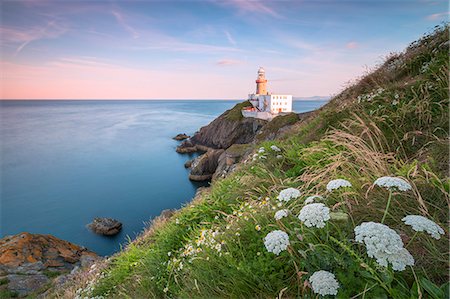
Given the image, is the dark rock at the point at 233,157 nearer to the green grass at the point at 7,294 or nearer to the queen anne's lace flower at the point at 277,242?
the green grass at the point at 7,294

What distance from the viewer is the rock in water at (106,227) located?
23531 mm

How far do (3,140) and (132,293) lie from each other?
265 ft

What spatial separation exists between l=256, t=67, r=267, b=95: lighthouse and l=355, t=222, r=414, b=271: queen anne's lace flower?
72.1m

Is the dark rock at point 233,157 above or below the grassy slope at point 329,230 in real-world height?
below

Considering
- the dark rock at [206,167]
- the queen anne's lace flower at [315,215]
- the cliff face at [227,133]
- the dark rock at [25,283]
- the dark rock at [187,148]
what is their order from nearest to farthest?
the queen anne's lace flower at [315,215] < the dark rock at [25,283] < the dark rock at [206,167] < the cliff face at [227,133] < the dark rock at [187,148]

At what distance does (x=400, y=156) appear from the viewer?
4.92 meters

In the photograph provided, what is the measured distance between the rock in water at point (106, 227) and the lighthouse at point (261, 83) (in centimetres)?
5645

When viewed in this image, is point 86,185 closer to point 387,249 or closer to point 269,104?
point 387,249

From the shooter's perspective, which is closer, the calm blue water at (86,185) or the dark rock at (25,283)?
the dark rock at (25,283)

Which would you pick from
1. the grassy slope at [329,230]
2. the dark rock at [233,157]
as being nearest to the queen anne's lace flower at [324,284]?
the grassy slope at [329,230]

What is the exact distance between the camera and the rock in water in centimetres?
2353

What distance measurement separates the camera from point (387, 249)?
1.71 m

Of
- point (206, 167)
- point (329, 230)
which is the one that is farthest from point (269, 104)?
point (329, 230)

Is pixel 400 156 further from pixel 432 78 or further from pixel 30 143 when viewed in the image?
pixel 30 143
